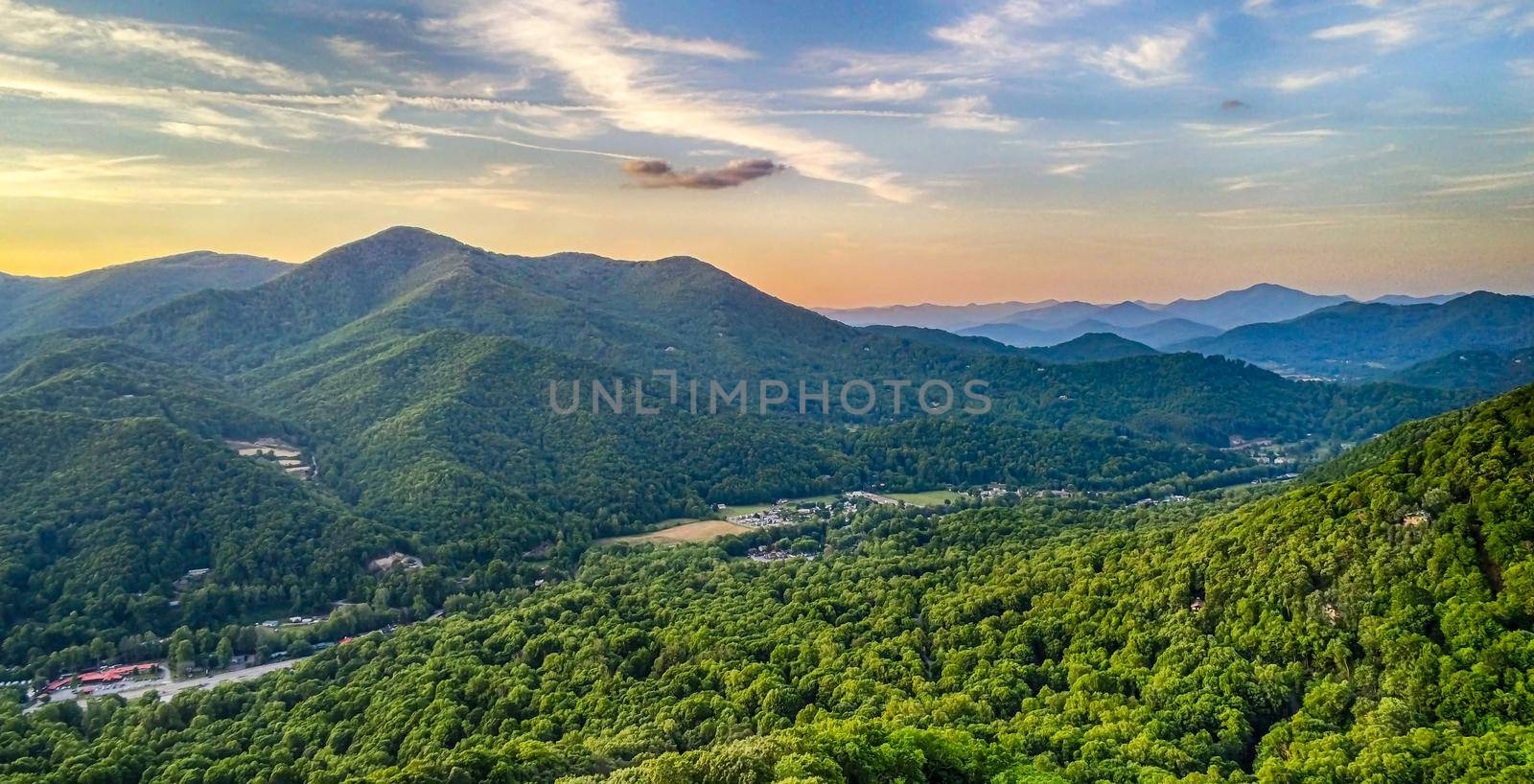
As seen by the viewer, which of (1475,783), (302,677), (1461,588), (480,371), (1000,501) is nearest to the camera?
(1475,783)

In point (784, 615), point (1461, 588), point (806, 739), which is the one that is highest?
point (1461, 588)

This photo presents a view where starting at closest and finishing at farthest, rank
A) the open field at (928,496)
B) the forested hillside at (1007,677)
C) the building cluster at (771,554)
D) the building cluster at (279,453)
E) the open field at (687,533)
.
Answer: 1. the forested hillside at (1007,677)
2. the building cluster at (771,554)
3. the open field at (687,533)
4. the building cluster at (279,453)
5. the open field at (928,496)

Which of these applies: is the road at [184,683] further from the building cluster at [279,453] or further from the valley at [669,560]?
the building cluster at [279,453]

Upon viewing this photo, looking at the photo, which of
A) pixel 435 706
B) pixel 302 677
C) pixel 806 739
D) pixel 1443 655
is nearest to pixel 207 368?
pixel 302 677

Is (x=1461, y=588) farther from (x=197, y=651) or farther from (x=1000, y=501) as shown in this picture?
(x=197, y=651)

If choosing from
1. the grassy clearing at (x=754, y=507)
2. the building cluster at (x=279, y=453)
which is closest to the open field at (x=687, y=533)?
the grassy clearing at (x=754, y=507)
